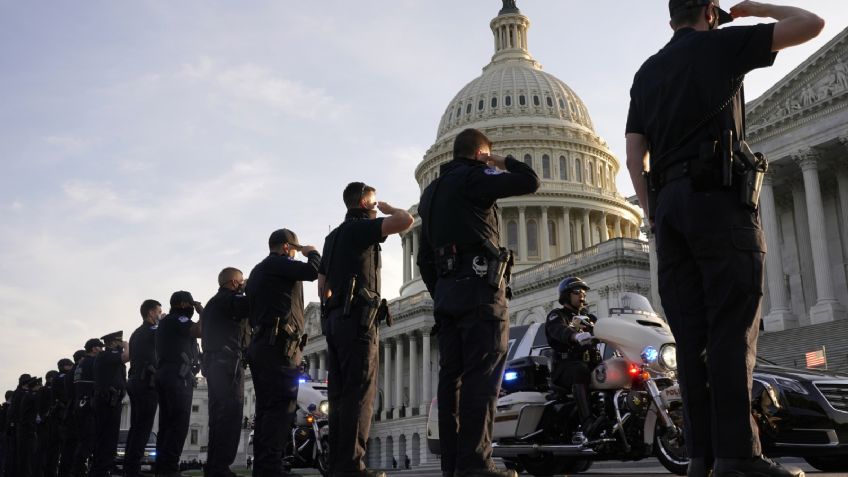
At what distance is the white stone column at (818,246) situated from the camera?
3853 centimetres

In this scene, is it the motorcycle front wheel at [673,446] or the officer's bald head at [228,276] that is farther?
the officer's bald head at [228,276]

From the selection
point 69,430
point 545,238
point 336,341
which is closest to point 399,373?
point 545,238

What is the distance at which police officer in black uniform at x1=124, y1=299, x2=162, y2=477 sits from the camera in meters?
11.8

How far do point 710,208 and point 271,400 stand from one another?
554 centimetres

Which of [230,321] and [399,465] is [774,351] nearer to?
[230,321]

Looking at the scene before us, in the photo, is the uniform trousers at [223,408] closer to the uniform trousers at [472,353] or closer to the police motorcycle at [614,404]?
the police motorcycle at [614,404]

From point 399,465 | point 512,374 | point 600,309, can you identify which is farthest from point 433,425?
point 399,465

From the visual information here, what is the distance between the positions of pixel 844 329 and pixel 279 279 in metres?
31.0

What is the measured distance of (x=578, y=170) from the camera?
9706 centimetres

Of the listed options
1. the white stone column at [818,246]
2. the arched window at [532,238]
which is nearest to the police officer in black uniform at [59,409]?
the white stone column at [818,246]

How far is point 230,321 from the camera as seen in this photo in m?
10.2

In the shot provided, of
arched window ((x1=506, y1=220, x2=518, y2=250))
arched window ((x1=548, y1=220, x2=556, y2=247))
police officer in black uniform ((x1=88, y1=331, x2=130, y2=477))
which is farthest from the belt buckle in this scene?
arched window ((x1=506, y1=220, x2=518, y2=250))

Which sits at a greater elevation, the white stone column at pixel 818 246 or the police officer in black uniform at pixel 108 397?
the white stone column at pixel 818 246

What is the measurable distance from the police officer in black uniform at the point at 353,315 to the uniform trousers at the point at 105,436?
6.32m
